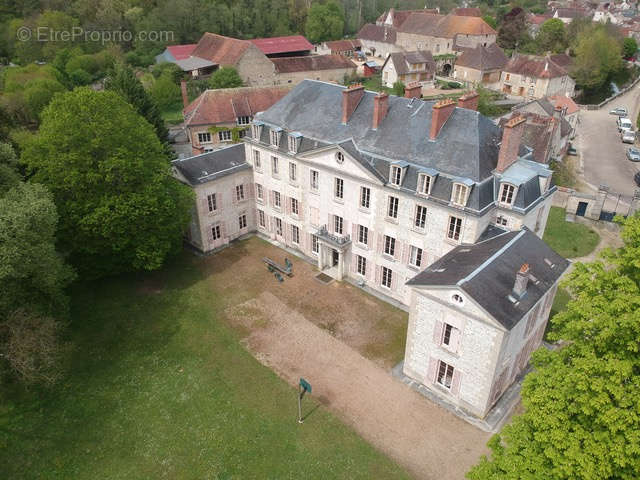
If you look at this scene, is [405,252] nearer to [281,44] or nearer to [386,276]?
[386,276]

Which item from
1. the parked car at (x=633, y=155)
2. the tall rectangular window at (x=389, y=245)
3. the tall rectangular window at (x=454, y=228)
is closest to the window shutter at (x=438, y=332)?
the tall rectangular window at (x=454, y=228)

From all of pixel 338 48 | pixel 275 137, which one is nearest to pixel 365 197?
pixel 275 137

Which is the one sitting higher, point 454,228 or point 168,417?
point 454,228

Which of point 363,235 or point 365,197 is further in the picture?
point 363,235

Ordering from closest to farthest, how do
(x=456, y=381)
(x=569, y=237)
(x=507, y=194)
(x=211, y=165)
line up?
(x=456, y=381), (x=507, y=194), (x=211, y=165), (x=569, y=237)

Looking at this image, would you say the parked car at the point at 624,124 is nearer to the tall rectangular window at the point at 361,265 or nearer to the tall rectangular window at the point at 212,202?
the tall rectangular window at the point at 361,265

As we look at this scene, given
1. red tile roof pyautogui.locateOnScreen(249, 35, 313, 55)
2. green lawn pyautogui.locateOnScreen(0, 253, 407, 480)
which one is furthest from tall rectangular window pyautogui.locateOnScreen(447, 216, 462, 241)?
red tile roof pyautogui.locateOnScreen(249, 35, 313, 55)
